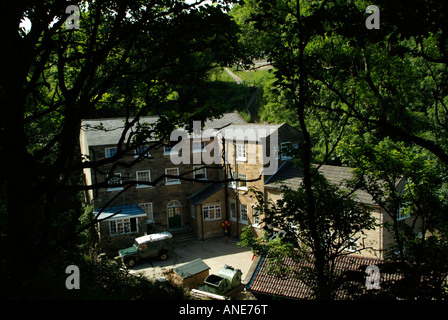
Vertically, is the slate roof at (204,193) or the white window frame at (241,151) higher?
Answer: the white window frame at (241,151)

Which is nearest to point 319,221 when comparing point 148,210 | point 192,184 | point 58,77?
point 58,77

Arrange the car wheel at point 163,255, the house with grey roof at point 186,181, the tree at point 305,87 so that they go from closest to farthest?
the tree at point 305,87
the car wheel at point 163,255
the house with grey roof at point 186,181

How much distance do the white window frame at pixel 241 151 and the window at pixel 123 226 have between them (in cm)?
942

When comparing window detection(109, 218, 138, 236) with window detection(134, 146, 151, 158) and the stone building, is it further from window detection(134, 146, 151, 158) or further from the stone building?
window detection(134, 146, 151, 158)

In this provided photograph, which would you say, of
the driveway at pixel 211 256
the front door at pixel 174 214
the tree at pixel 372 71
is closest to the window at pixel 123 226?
the driveway at pixel 211 256

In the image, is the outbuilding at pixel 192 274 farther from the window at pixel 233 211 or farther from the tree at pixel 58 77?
the tree at pixel 58 77

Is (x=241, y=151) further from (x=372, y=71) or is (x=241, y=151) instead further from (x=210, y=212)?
(x=372, y=71)

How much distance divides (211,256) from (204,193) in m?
6.25

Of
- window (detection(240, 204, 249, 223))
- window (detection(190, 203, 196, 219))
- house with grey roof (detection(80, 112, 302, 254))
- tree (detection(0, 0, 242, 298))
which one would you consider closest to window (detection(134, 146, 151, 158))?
tree (detection(0, 0, 242, 298))

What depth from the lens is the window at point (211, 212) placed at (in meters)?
29.0

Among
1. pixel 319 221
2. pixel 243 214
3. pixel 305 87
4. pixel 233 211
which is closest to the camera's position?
pixel 305 87

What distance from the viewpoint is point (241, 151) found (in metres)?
27.9
